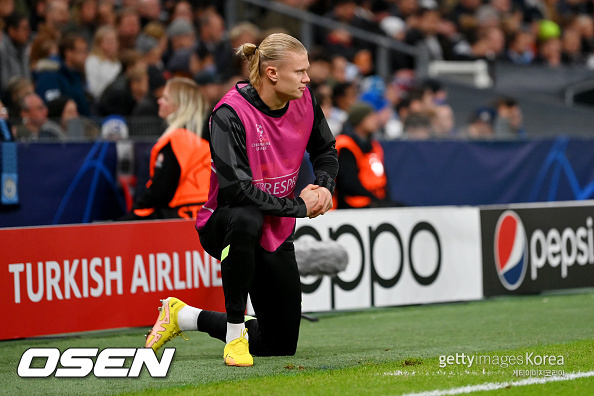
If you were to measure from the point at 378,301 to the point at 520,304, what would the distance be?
51.5 inches

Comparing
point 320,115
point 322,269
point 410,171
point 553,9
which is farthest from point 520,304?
point 553,9

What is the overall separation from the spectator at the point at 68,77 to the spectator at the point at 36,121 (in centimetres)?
99

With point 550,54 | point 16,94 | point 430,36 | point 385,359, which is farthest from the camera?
point 550,54

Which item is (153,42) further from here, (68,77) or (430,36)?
(430,36)

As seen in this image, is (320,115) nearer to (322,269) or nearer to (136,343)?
(136,343)

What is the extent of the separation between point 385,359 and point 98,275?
8.71 feet

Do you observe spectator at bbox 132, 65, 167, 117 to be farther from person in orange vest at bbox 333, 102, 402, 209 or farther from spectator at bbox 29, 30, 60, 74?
person in orange vest at bbox 333, 102, 402, 209

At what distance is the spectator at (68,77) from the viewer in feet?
37.7

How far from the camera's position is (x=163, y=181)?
847 cm

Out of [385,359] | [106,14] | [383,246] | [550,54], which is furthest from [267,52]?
[550,54]

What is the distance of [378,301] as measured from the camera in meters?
9.09

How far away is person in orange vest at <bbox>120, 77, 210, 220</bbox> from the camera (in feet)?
27.6

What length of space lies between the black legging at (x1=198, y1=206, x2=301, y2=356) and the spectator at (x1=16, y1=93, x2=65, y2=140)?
446cm

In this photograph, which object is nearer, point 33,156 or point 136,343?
point 136,343
